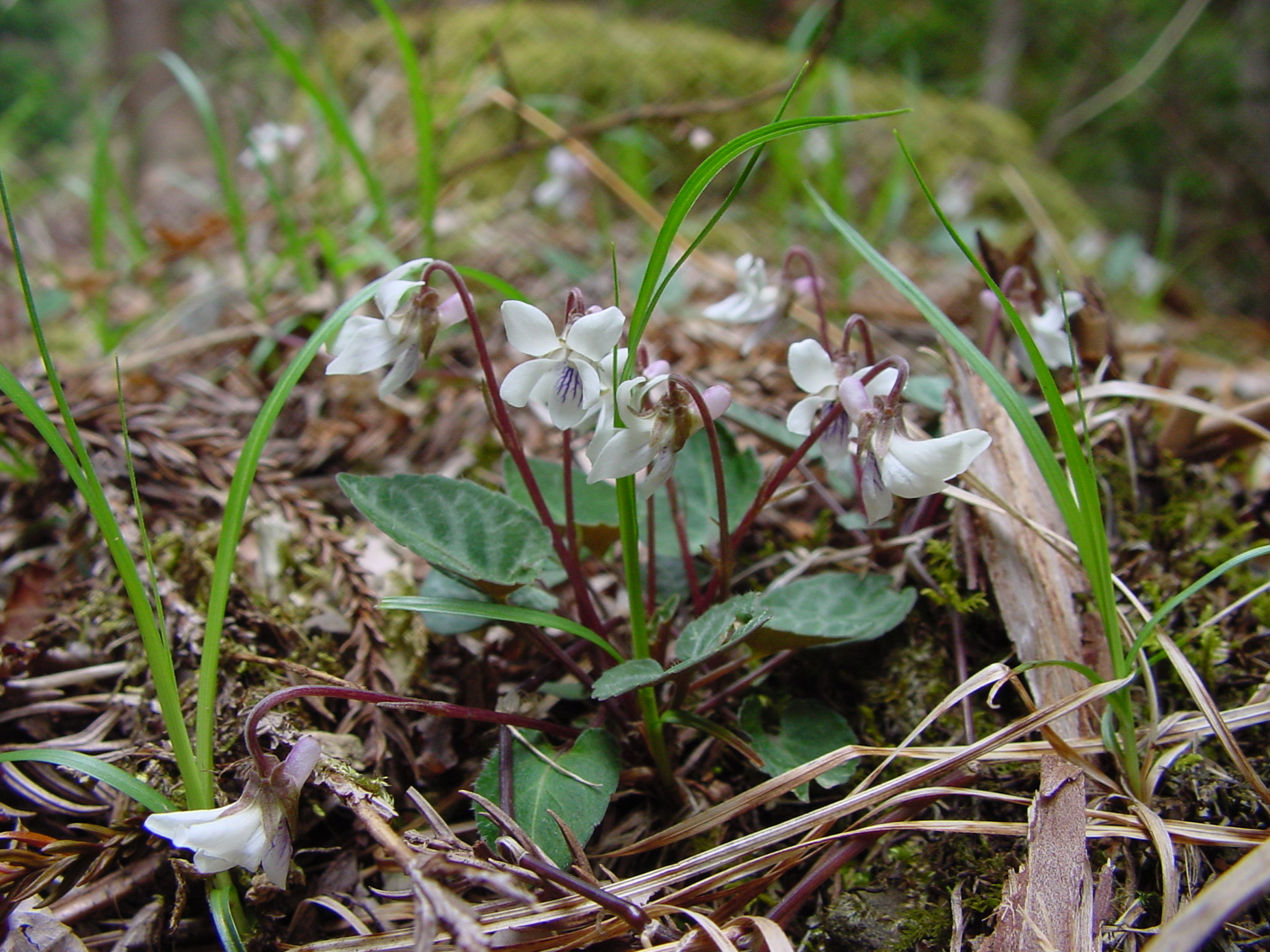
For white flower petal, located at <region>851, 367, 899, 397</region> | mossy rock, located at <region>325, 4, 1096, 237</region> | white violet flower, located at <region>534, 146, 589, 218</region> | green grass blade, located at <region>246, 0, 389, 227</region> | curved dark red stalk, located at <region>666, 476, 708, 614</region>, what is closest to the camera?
white flower petal, located at <region>851, 367, 899, 397</region>

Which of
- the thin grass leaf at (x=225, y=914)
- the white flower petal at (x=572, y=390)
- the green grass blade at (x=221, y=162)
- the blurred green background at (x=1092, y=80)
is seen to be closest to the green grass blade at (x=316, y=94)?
the green grass blade at (x=221, y=162)

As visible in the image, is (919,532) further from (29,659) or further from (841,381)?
(29,659)

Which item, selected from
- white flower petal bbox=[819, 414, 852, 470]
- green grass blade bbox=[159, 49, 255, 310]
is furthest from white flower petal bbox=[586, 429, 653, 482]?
green grass blade bbox=[159, 49, 255, 310]

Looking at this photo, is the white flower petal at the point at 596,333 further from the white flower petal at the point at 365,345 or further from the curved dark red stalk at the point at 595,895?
the curved dark red stalk at the point at 595,895

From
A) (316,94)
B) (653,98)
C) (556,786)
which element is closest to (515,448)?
(556,786)

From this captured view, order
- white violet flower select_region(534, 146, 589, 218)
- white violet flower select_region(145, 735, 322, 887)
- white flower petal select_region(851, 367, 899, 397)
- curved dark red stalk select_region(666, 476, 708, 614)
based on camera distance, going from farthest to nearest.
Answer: white violet flower select_region(534, 146, 589, 218) < curved dark red stalk select_region(666, 476, 708, 614) < white flower petal select_region(851, 367, 899, 397) < white violet flower select_region(145, 735, 322, 887)

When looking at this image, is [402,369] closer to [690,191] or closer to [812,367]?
[690,191]

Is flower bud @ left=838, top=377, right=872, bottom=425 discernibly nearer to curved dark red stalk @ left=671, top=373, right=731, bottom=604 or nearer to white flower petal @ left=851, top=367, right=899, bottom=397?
white flower petal @ left=851, top=367, right=899, bottom=397
